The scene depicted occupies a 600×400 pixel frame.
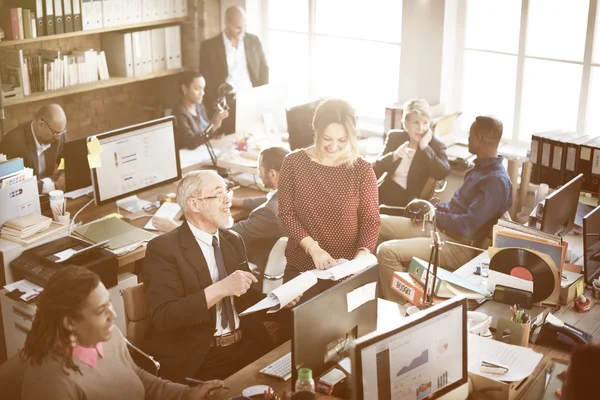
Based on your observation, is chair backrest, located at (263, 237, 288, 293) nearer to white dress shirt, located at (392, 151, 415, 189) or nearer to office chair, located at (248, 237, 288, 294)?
office chair, located at (248, 237, 288, 294)

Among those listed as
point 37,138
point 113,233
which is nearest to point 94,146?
point 113,233

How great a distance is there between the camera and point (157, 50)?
664 centimetres

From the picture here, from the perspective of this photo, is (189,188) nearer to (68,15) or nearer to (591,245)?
(591,245)

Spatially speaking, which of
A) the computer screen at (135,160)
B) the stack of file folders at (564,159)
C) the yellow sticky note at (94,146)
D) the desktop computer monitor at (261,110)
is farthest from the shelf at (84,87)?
the stack of file folders at (564,159)

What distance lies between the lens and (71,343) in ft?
7.83

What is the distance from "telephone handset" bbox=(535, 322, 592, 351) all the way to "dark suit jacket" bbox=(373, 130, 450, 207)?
2.12 metres

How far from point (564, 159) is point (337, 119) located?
1843mm

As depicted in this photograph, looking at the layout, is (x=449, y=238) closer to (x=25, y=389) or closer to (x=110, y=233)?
(x=110, y=233)

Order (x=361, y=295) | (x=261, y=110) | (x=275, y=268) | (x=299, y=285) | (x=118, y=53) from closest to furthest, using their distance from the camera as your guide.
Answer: (x=361, y=295), (x=299, y=285), (x=275, y=268), (x=261, y=110), (x=118, y=53)

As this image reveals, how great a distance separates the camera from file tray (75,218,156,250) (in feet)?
13.1

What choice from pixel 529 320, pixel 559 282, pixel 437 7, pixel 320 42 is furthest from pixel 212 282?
pixel 320 42

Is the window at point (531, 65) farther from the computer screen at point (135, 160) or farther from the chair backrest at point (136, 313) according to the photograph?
the chair backrest at point (136, 313)

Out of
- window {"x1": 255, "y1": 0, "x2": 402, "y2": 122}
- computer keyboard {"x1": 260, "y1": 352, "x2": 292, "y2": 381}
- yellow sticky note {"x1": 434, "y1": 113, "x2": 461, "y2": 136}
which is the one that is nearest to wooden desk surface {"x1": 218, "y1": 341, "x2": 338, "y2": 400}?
computer keyboard {"x1": 260, "y1": 352, "x2": 292, "y2": 381}

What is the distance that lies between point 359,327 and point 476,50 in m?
3.54
